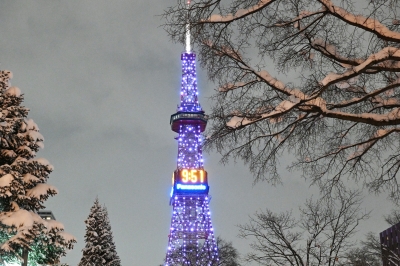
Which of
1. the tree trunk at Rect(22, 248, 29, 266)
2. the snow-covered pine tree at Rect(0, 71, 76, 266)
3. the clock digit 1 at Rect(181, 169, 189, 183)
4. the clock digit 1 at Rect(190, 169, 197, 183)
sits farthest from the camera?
the clock digit 1 at Rect(190, 169, 197, 183)

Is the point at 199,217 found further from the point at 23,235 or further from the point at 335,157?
the point at 335,157

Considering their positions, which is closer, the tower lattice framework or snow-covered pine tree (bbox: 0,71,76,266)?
snow-covered pine tree (bbox: 0,71,76,266)

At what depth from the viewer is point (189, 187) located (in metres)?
64.6

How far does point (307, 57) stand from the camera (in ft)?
22.4

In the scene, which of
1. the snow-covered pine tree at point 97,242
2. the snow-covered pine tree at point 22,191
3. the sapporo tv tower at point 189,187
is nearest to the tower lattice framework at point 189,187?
the sapporo tv tower at point 189,187

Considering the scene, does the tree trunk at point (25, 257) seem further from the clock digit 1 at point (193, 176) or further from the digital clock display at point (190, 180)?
the clock digit 1 at point (193, 176)

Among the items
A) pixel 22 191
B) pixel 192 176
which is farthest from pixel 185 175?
pixel 22 191

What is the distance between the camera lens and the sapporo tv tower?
58250 millimetres

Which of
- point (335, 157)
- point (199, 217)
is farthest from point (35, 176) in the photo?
point (199, 217)

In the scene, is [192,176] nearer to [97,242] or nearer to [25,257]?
[97,242]

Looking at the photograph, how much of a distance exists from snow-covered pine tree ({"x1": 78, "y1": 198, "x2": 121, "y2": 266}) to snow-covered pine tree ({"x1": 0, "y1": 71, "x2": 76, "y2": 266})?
21371 mm

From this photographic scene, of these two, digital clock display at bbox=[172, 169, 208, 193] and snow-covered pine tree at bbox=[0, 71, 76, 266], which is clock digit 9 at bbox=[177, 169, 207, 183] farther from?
snow-covered pine tree at bbox=[0, 71, 76, 266]

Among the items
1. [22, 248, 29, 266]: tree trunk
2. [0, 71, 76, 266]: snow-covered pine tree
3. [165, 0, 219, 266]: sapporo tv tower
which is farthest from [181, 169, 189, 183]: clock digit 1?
[22, 248, 29, 266]: tree trunk

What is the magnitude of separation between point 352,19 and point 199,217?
57.5 m
